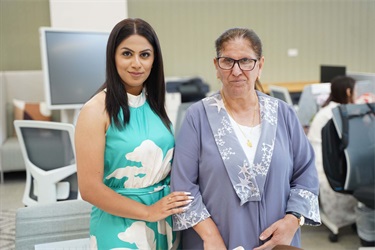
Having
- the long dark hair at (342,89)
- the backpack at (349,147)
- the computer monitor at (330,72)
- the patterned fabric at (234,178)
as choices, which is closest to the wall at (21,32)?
the computer monitor at (330,72)

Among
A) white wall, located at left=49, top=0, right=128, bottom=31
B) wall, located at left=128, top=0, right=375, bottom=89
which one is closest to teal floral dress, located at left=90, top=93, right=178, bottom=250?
white wall, located at left=49, top=0, right=128, bottom=31

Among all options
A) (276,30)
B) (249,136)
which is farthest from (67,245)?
(276,30)

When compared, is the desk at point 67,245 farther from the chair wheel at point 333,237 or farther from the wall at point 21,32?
the wall at point 21,32

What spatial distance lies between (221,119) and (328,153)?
1.77m

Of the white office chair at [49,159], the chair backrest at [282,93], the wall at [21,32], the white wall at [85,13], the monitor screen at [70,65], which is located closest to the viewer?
the white office chair at [49,159]

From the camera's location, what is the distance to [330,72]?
5238mm

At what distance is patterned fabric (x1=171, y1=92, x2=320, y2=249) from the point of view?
4.29 ft

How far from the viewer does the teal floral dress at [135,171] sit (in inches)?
49.9

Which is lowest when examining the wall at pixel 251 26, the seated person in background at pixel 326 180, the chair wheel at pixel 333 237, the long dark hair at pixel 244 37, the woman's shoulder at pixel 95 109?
the chair wheel at pixel 333 237

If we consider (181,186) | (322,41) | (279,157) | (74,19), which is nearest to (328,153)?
(279,157)

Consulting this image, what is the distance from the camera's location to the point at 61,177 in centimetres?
249

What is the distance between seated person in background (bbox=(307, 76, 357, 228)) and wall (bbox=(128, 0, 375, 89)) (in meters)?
2.70

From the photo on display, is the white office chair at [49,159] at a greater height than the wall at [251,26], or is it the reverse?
the wall at [251,26]

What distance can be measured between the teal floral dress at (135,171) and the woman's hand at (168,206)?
0.05 metres
